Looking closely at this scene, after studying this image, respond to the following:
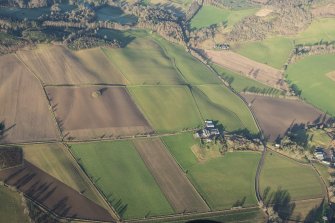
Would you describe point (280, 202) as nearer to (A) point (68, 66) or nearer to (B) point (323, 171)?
(B) point (323, 171)

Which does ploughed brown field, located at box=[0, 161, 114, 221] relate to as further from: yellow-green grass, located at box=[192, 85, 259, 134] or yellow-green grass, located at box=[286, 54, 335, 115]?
yellow-green grass, located at box=[286, 54, 335, 115]

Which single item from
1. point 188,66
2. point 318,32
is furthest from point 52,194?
point 318,32

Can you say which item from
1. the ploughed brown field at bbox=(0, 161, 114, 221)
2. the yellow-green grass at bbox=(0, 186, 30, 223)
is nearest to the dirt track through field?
the ploughed brown field at bbox=(0, 161, 114, 221)

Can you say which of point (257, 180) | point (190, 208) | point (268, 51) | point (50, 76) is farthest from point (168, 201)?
point (268, 51)

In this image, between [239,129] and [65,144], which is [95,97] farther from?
[239,129]

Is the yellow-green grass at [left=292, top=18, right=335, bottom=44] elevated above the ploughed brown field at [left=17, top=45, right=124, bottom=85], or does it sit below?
above

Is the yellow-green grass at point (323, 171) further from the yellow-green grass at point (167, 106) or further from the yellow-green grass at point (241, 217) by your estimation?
the yellow-green grass at point (167, 106)
